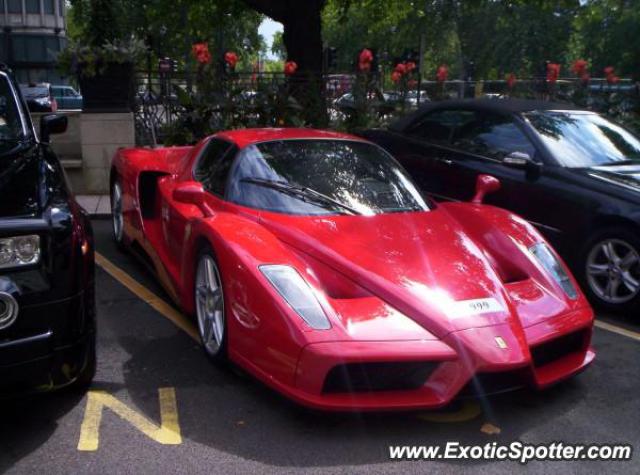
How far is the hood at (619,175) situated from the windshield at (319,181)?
1821 millimetres

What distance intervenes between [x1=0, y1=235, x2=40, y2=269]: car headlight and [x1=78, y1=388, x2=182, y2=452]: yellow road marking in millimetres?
856

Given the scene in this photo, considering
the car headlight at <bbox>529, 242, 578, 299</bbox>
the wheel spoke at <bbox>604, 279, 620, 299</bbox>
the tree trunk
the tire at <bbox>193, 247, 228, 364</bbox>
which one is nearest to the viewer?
the tire at <bbox>193, 247, 228, 364</bbox>

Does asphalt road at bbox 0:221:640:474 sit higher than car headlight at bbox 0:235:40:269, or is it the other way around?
car headlight at bbox 0:235:40:269

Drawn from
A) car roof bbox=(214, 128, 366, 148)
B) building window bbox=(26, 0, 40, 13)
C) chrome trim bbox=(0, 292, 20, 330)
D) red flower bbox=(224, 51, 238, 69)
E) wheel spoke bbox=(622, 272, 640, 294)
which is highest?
building window bbox=(26, 0, 40, 13)

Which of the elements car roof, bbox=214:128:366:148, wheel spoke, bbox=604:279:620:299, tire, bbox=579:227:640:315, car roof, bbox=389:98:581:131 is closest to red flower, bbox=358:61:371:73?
car roof, bbox=389:98:581:131

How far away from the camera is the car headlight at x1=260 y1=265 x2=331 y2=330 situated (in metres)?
3.30

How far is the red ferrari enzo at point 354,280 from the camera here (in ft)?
10.6

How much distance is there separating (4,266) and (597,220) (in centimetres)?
428

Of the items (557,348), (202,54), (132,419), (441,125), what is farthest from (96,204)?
(557,348)

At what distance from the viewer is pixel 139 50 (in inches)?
383

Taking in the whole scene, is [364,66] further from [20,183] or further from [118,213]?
[20,183]

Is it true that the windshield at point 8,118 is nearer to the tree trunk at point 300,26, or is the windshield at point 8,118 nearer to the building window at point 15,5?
the tree trunk at point 300,26

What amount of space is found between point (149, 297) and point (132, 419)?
209 cm

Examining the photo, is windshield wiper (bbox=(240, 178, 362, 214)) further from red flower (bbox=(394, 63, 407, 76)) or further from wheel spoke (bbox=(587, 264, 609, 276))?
red flower (bbox=(394, 63, 407, 76))
